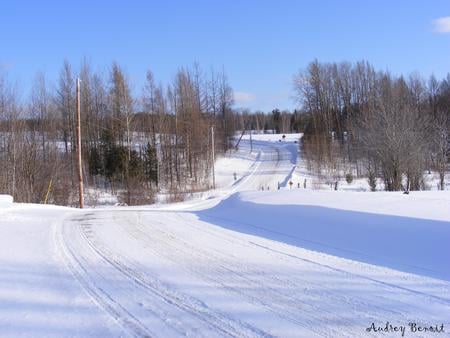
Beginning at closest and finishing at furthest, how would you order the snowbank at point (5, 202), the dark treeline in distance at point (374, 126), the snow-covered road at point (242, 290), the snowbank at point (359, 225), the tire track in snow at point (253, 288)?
1. the snow-covered road at point (242, 290)
2. the tire track in snow at point (253, 288)
3. the snowbank at point (359, 225)
4. the snowbank at point (5, 202)
5. the dark treeline in distance at point (374, 126)

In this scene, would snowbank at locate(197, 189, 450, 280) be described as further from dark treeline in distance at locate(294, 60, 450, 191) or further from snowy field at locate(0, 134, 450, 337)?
dark treeline in distance at locate(294, 60, 450, 191)

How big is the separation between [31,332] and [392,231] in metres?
7.16

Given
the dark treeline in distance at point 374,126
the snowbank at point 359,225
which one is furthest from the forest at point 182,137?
the snowbank at point 359,225

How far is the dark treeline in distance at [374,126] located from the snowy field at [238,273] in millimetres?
23968

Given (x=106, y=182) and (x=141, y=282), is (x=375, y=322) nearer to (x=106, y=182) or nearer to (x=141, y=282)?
(x=141, y=282)

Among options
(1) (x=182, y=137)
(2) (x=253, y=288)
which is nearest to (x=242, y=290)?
(2) (x=253, y=288)

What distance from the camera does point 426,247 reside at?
27.0 feet

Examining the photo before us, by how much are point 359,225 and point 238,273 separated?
14.1ft

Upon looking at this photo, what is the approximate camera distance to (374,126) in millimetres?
39062

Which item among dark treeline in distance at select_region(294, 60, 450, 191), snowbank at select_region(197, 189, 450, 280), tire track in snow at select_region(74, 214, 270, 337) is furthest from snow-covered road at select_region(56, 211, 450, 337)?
dark treeline in distance at select_region(294, 60, 450, 191)

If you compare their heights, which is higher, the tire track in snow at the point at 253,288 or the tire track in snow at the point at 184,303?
the tire track in snow at the point at 184,303

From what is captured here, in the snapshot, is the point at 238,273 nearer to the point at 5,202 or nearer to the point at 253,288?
the point at 253,288

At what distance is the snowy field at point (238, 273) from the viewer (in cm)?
498

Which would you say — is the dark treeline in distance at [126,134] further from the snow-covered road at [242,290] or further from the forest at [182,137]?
the snow-covered road at [242,290]
